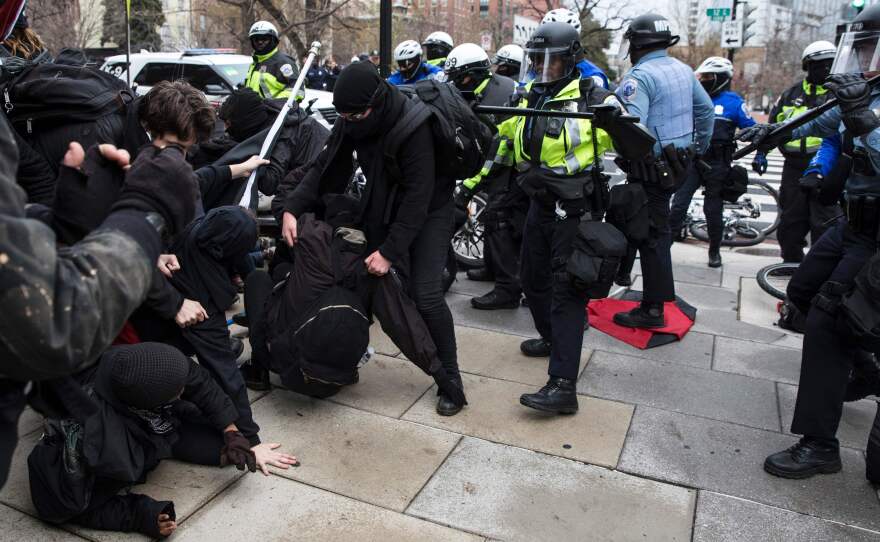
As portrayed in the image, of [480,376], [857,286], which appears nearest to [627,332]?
[480,376]

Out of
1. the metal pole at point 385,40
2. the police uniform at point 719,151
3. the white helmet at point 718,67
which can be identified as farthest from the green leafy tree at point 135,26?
the police uniform at point 719,151

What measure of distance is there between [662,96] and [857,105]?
5.78ft

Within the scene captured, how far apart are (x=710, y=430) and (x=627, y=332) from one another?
1.44m

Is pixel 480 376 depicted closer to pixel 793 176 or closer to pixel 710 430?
pixel 710 430

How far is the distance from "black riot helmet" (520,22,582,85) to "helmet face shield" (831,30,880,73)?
1.30 meters

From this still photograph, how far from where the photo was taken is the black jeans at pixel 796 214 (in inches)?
237

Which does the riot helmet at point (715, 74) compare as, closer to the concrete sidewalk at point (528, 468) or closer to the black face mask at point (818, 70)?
the black face mask at point (818, 70)

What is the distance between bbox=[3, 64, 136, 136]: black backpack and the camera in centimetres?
354

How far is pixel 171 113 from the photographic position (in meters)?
2.87

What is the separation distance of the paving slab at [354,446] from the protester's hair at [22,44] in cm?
228

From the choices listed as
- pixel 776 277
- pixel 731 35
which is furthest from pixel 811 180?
pixel 731 35

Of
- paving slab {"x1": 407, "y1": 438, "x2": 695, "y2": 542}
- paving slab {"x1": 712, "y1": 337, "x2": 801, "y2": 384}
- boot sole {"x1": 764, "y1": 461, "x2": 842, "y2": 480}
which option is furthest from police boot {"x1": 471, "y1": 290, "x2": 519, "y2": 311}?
boot sole {"x1": 764, "y1": 461, "x2": 842, "y2": 480}

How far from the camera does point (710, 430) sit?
12.4ft

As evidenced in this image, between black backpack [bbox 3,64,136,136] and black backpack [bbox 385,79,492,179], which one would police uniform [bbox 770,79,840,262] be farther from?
black backpack [bbox 3,64,136,136]
